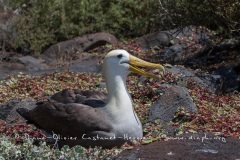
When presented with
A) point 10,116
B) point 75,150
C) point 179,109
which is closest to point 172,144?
point 75,150

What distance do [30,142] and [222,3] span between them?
6369 mm

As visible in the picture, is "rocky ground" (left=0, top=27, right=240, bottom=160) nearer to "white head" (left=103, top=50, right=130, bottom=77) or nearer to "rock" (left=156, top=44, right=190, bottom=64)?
"rock" (left=156, top=44, right=190, bottom=64)

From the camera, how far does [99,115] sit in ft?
19.1

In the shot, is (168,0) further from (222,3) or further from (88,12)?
(88,12)

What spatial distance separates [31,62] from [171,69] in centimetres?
579

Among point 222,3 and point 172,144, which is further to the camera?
point 222,3

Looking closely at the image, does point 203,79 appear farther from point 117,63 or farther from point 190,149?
point 190,149

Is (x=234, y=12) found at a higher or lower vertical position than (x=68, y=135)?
higher

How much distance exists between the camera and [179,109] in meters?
7.18

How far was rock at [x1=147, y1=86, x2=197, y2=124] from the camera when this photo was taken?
7.16 m

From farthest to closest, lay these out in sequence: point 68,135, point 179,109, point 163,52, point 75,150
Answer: point 163,52 < point 179,109 < point 68,135 < point 75,150

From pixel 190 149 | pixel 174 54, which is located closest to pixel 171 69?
pixel 174 54

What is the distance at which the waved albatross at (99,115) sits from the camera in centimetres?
575

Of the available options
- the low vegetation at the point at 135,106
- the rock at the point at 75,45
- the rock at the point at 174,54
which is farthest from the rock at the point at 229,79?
the rock at the point at 75,45
